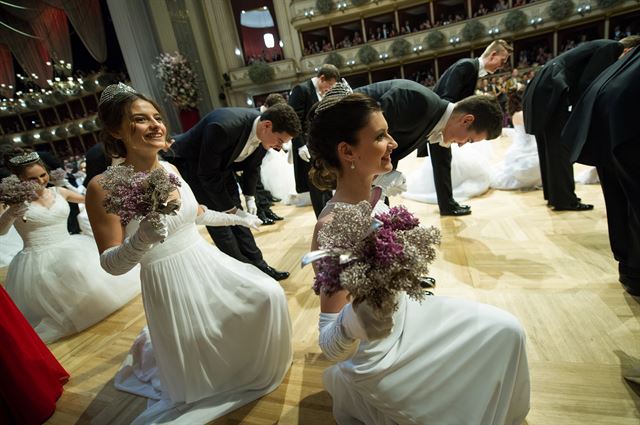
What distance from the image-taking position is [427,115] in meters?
2.52

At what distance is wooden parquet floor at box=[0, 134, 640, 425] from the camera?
1.48 metres

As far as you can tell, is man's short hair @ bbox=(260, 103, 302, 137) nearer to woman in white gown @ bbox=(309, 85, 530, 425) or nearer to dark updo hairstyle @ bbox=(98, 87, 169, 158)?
dark updo hairstyle @ bbox=(98, 87, 169, 158)

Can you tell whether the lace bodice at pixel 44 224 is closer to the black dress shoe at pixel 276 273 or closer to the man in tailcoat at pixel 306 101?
the black dress shoe at pixel 276 273

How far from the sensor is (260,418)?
1.59m

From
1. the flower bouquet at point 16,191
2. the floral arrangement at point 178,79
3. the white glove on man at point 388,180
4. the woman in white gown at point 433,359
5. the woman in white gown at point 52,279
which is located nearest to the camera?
the woman in white gown at point 433,359

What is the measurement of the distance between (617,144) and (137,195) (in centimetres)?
202

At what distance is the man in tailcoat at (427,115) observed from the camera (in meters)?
2.43

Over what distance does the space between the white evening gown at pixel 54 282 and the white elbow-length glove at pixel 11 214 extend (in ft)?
1.27

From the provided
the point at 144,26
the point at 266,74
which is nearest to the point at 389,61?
the point at 266,74

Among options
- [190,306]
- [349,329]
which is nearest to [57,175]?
[190,306]

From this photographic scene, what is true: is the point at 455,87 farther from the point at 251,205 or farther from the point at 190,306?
→ the point at 190,306

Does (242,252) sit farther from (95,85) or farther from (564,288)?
(95,85)

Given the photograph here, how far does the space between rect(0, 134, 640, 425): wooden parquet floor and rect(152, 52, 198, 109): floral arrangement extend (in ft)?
31.8

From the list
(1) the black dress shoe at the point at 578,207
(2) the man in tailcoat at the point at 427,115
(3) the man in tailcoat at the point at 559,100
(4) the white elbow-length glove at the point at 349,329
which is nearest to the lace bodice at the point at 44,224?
(2) the man in tailcoat at the point at 427,115
